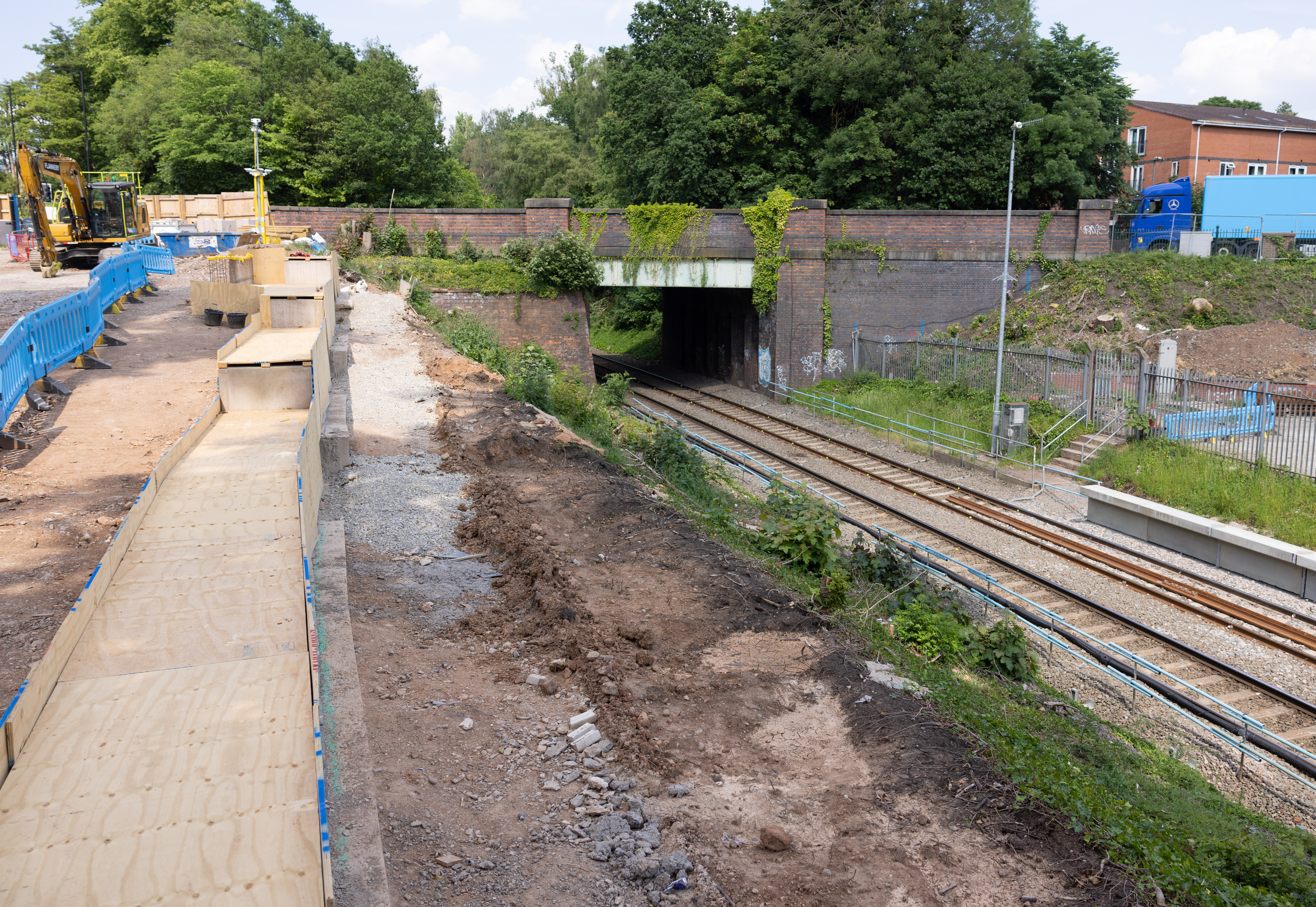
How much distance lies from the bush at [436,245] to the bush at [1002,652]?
24108 millimetres

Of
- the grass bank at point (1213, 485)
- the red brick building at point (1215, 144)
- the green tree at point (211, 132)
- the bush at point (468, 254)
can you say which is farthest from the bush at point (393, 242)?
the red brick building at point (1215, 144)

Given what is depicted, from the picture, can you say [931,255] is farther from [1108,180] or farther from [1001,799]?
[1001,799]

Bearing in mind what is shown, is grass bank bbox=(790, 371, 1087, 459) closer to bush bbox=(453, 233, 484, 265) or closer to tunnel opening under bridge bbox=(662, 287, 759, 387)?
tunnel opening under bridge bbox=(662, 287, 759, 387)

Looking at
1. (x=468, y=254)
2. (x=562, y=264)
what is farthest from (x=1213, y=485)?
(x=468, y=254)

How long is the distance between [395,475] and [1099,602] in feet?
36.6

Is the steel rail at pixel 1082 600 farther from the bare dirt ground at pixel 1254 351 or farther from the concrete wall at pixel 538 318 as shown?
the bare dirt ground at pixel 1254 351

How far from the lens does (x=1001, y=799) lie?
5742 millimetres

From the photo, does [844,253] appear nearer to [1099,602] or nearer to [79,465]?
[1099,602]

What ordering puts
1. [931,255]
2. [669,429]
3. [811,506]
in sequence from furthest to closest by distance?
[931,255]
[669,429]
[811,506]

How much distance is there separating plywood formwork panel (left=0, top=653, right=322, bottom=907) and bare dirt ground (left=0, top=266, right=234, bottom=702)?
229 centimetres

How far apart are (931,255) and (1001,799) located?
92.1 feet

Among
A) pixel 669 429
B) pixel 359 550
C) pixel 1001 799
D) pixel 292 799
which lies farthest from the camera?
pixel 669 429

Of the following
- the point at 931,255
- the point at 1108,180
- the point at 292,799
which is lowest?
the point at 292,799

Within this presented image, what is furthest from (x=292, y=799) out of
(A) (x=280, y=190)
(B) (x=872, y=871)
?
(A) (x=280, y=190)
